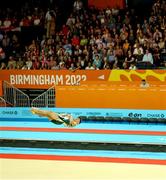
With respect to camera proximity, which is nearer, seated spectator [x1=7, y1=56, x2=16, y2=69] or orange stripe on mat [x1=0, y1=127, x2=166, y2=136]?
orange stripe on mat [x1=0, y1=127, x2=166, y2=136]

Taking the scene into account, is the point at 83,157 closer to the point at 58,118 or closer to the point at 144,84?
the point at 58,118

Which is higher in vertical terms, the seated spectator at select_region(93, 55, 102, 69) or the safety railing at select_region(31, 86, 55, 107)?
the seated spectator at select_region(93, 55, 102, 69)

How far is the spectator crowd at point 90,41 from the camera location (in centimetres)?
1371

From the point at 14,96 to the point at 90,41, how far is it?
358 cm

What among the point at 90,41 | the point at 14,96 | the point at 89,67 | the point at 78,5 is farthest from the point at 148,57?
the point at 78,5

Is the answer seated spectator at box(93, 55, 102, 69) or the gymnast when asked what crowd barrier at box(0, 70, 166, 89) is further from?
the gymnast

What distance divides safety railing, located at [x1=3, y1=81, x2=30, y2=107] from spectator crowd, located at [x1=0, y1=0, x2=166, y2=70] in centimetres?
192

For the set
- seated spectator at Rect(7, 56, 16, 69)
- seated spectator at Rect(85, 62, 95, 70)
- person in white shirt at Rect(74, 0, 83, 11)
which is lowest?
seated spectator at Rect(85, 62, 95, 70)

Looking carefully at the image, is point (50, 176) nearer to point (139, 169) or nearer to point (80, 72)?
point (139, 169)

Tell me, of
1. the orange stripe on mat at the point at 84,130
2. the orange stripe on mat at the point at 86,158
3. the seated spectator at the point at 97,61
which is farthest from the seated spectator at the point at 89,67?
the orange stripe on mat at the point at 86,158

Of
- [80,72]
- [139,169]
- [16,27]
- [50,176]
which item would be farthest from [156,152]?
[16,27]

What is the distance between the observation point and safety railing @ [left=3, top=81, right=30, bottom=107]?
1274cm

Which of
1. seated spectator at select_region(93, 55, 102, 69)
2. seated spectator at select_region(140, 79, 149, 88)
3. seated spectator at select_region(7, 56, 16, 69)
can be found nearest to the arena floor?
seated spectator at select_region(140, 79, 149, 88)

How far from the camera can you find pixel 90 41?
48.9ft
